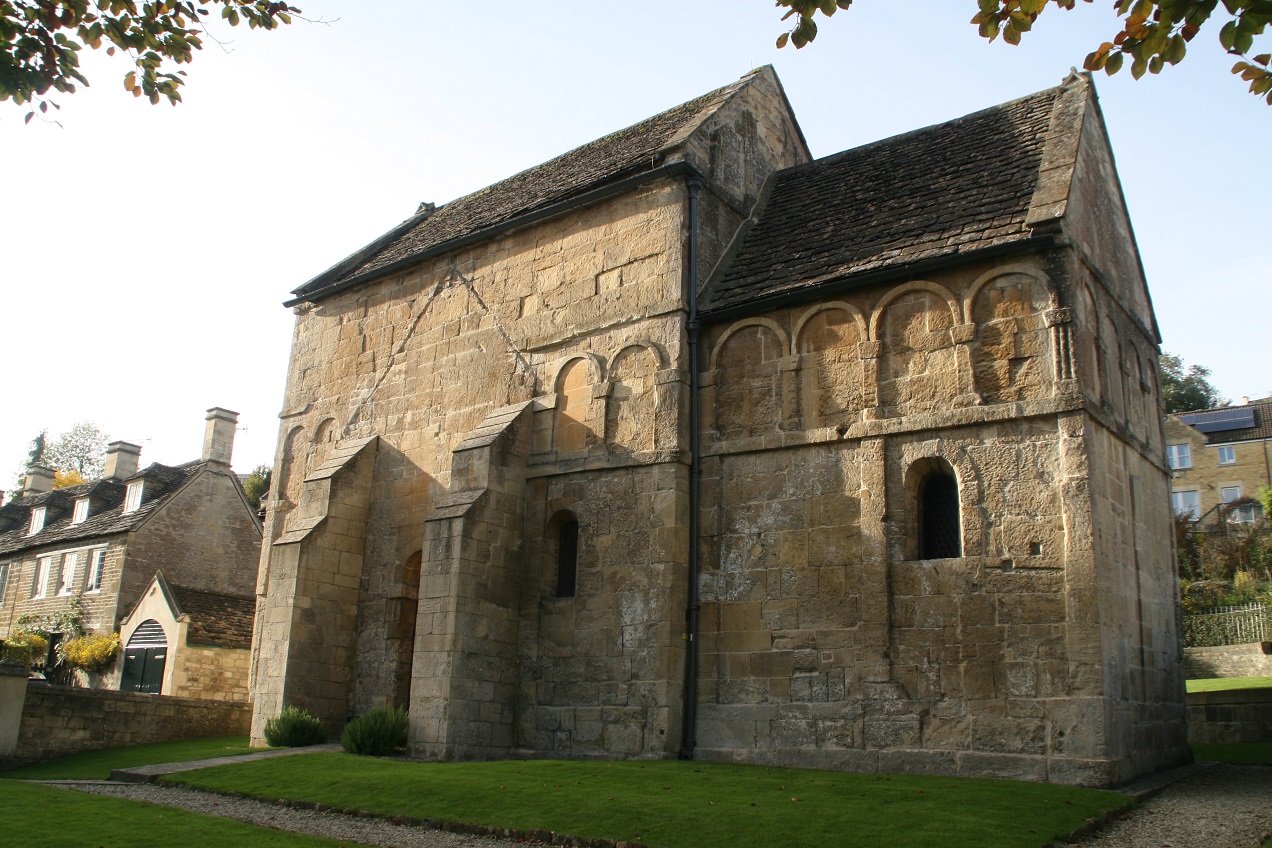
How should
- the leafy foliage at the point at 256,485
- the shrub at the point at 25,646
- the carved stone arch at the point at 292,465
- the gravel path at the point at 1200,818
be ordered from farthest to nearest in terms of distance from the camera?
the leafy foliage at the point at 256,485
the shrub at the point at 25,646
the carved stone arch at the point at 292,465
the gravel path at the point at 1200,818

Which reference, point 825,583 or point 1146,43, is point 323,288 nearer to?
point 825,583

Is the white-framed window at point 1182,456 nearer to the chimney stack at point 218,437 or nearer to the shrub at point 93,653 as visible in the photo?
the chimney stack at point 218,437

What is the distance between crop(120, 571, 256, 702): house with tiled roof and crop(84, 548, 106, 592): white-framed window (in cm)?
511

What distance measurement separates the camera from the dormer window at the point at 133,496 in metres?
36.6

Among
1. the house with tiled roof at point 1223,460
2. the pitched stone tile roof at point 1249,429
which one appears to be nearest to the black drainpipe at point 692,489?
the house with tiled roof at point 1223,460

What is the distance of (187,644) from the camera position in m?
26.9

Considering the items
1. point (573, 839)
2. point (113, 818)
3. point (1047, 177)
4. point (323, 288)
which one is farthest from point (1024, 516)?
point (323, 288)

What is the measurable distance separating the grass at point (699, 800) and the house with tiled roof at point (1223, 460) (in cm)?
4025

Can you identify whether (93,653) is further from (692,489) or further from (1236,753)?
(1236,753)

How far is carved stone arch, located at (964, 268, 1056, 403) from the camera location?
1338 cm

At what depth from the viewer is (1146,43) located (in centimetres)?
635

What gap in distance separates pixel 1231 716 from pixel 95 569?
3342 cm

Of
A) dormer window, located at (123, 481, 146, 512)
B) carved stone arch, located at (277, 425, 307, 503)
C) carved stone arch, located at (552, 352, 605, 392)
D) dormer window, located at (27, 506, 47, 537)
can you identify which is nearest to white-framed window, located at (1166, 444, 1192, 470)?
carved stone arch, located at (552, 352, 605, 392)

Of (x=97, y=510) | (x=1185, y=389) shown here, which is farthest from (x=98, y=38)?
(x=1185, y=389)
